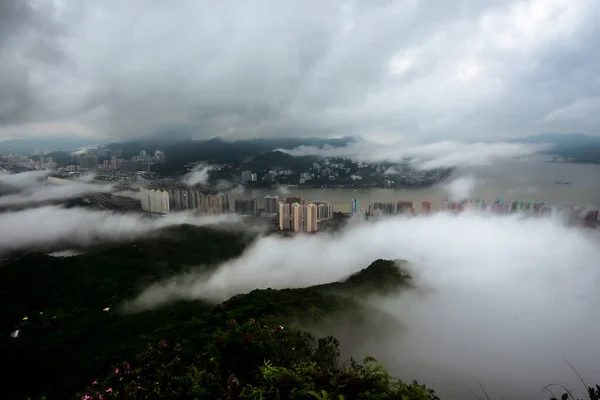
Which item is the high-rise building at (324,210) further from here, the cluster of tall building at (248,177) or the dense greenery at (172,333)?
the cluster of tall building at (248,177)

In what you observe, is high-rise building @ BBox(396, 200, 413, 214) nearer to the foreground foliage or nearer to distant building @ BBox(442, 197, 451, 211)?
distant building @ BBox(442, 197, 451, 211)

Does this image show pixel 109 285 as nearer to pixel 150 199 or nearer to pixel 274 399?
pixel 150 199

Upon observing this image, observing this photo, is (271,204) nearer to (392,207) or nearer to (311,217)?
(311,217)

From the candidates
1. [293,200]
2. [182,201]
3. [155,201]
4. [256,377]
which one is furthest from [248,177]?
[256,377]

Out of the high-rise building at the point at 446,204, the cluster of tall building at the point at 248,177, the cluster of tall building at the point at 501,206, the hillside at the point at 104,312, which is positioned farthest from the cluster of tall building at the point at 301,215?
the cluster of tall building at the point at 501,206

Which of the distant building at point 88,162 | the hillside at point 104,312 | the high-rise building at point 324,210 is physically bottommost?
the hillside at point 104,312

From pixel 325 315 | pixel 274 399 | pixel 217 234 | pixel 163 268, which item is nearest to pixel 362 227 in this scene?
pixel 217 234
